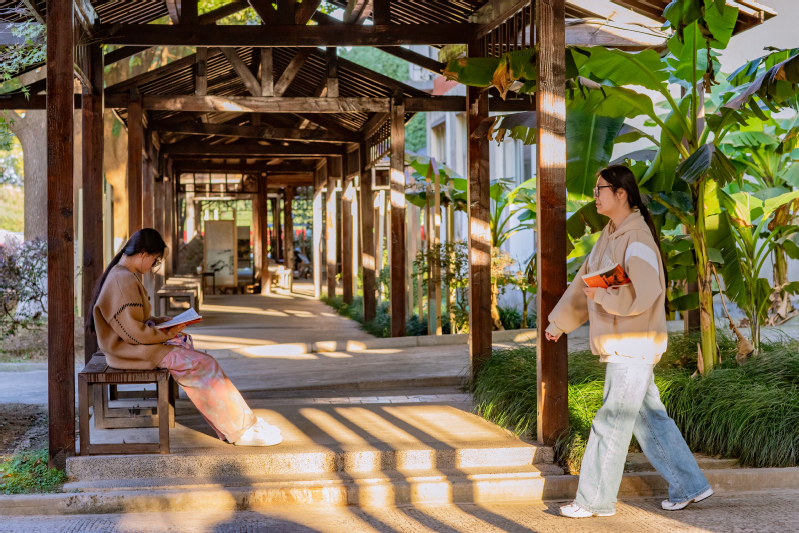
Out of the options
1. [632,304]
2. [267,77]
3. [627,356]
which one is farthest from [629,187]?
[267,77]

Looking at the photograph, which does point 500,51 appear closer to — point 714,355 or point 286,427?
point 714,355

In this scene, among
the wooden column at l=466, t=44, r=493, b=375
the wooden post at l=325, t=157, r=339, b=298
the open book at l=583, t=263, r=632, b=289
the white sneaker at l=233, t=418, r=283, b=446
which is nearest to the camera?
the open book at l=583, t=263, r=632, b=289

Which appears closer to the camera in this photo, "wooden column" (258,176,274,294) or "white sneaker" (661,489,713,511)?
"white sneaker" (661,489,713,511)

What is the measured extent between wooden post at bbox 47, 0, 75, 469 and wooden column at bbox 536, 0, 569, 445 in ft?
9.37

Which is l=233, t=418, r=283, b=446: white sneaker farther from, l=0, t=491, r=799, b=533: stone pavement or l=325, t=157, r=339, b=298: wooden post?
l=325, t=157, r=339, b=298: wooden post

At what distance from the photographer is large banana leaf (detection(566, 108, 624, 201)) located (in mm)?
6316

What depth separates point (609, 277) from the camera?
13.8 ft

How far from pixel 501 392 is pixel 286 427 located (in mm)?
1590

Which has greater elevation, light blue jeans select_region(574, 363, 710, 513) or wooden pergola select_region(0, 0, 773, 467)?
wooden pergola select_region(0, 0, 773, 467)

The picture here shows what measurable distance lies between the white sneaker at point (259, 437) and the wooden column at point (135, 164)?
196 inches

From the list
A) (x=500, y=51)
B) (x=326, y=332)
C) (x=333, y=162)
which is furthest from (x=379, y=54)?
(x=500, y=51)

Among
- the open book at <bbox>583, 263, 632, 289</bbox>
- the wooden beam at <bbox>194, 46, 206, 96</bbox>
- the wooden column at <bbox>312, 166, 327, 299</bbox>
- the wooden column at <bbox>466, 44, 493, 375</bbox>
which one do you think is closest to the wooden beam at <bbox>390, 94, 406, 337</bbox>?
the wooden beam at <bbox>194, 46, 206, 96</bbox>

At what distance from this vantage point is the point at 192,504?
4.61 metres

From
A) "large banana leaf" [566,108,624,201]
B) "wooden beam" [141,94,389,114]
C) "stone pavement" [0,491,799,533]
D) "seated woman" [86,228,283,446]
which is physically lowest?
"stone pavement" [0,491,799,533]
